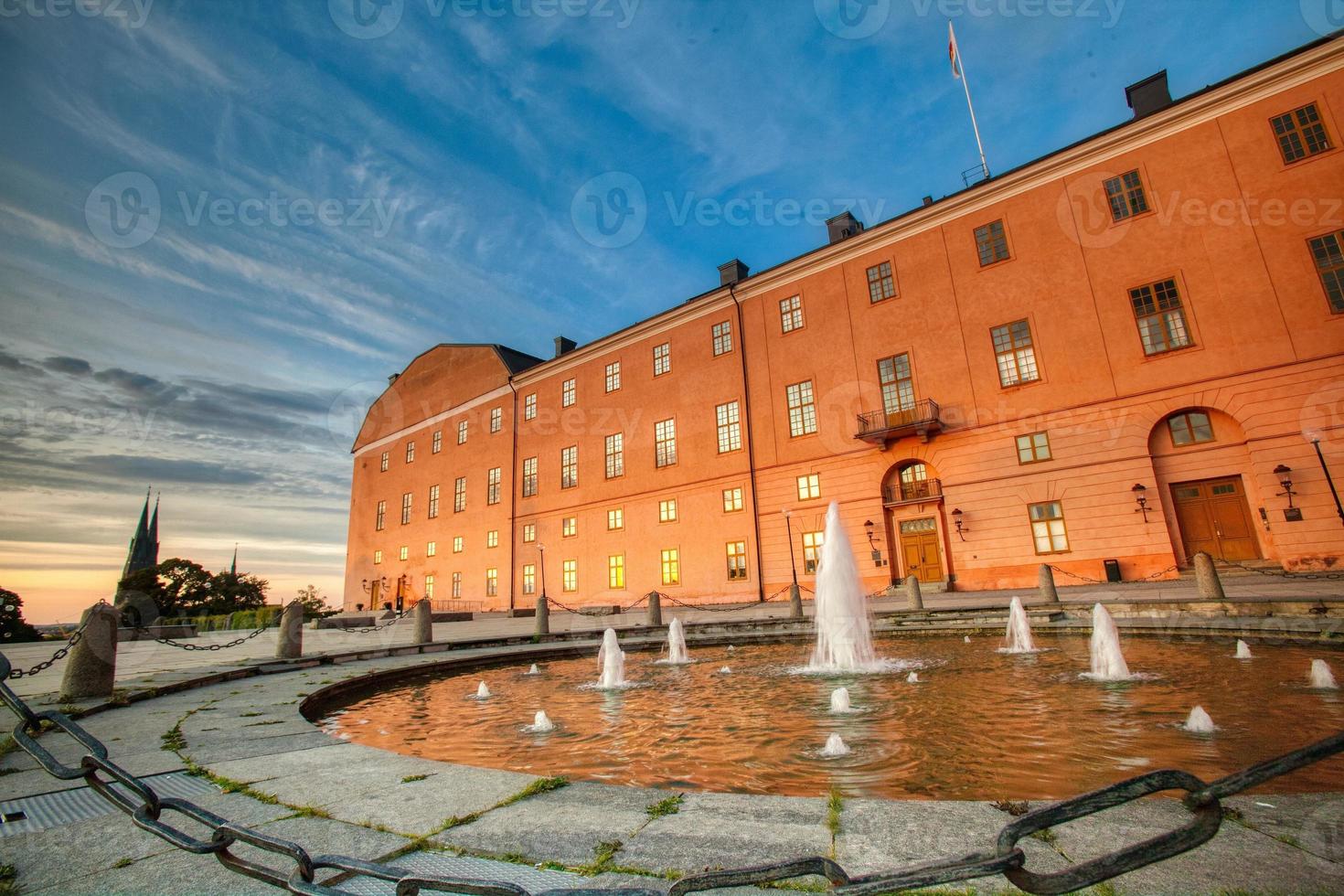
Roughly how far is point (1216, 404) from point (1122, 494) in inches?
146

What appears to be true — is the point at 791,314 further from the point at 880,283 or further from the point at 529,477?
the point at 529,477

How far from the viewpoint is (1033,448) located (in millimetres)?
21328

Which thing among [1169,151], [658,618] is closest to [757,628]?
[658,618]

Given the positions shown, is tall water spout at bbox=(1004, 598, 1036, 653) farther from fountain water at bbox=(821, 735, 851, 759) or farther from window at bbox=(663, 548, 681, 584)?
window at bbox=(663, 548, 681, 584)

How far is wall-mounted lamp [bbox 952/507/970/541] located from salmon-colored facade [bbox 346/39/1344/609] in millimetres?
124

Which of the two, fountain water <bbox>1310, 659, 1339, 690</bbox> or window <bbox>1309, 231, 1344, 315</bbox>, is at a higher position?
window <bbox>1309, 231, 1344, 315</bbox>

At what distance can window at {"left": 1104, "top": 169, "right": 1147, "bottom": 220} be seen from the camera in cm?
2062

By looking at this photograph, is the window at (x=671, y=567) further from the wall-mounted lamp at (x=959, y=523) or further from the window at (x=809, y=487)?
the wall-mounted lamp at (x=959, y=523)

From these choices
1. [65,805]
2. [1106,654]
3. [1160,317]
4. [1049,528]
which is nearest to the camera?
[65,805]

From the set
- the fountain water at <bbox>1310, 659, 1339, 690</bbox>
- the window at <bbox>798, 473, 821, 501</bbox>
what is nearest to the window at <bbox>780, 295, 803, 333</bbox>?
the window at <bbox>798, 473, 821, 501</bbox>

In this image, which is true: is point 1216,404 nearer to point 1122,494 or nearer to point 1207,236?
point 1122,494

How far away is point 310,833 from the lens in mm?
3072

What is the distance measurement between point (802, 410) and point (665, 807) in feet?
81.6

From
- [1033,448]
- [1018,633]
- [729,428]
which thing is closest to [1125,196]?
[1033,448]
